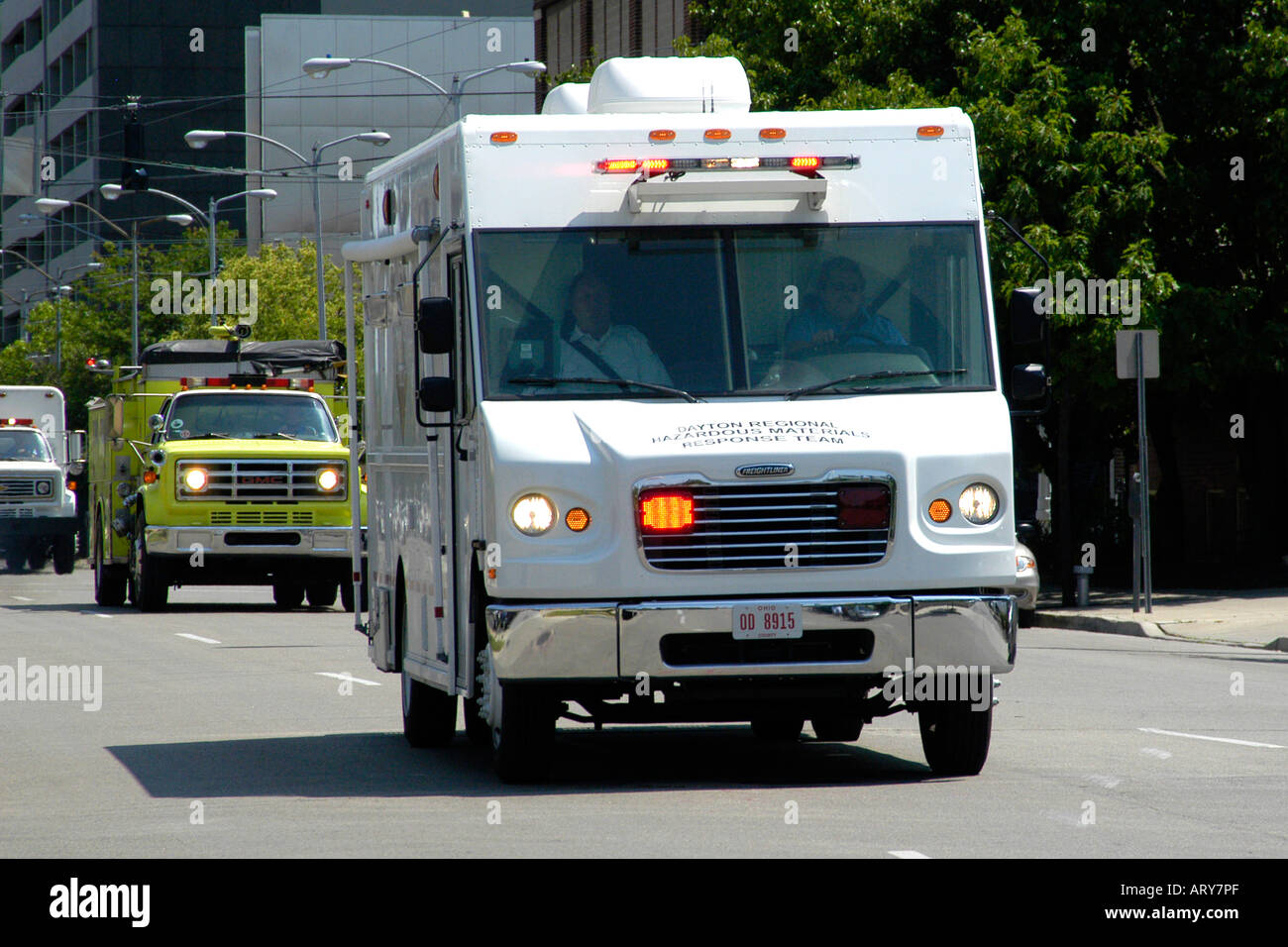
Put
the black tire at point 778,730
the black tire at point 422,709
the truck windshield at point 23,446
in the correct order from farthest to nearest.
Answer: the truck windshield at point 23,446 → the black tire at point 778,730 → the black tire at point 422,709

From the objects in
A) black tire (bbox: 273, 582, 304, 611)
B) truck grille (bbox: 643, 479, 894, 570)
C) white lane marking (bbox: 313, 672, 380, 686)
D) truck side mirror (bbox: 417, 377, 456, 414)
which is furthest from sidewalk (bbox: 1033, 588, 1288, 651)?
truck side mirror (bbox: 417, 377, 456, 414)

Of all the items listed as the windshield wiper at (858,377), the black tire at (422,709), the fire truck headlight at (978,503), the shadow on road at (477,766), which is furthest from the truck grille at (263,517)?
the fire truck headlight at (978,503)

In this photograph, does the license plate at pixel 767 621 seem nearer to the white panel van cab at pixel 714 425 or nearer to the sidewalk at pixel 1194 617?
the white panel van cab at pixel 714 425

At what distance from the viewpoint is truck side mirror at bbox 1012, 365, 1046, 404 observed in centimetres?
1131

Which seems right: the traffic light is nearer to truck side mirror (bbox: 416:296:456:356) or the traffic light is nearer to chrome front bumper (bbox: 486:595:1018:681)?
truck side mirror (bbox: 416:296:456:356)

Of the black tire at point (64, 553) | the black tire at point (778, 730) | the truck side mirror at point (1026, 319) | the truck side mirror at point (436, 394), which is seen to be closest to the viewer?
the truck side mirror at point (436, 394)

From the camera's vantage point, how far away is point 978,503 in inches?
422

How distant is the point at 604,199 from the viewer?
36.5 ft

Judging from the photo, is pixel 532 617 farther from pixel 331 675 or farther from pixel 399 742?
pixel 331 675

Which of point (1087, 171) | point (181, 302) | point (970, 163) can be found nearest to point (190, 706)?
point (970, 163)

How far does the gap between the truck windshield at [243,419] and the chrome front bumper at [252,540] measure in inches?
54.2

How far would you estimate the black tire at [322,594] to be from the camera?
29.8m

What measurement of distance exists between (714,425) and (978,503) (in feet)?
4.09

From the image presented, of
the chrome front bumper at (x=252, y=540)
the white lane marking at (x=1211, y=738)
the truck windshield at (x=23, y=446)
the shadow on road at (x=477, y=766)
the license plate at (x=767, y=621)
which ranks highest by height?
the truck windshield at (x=23, y=446)
